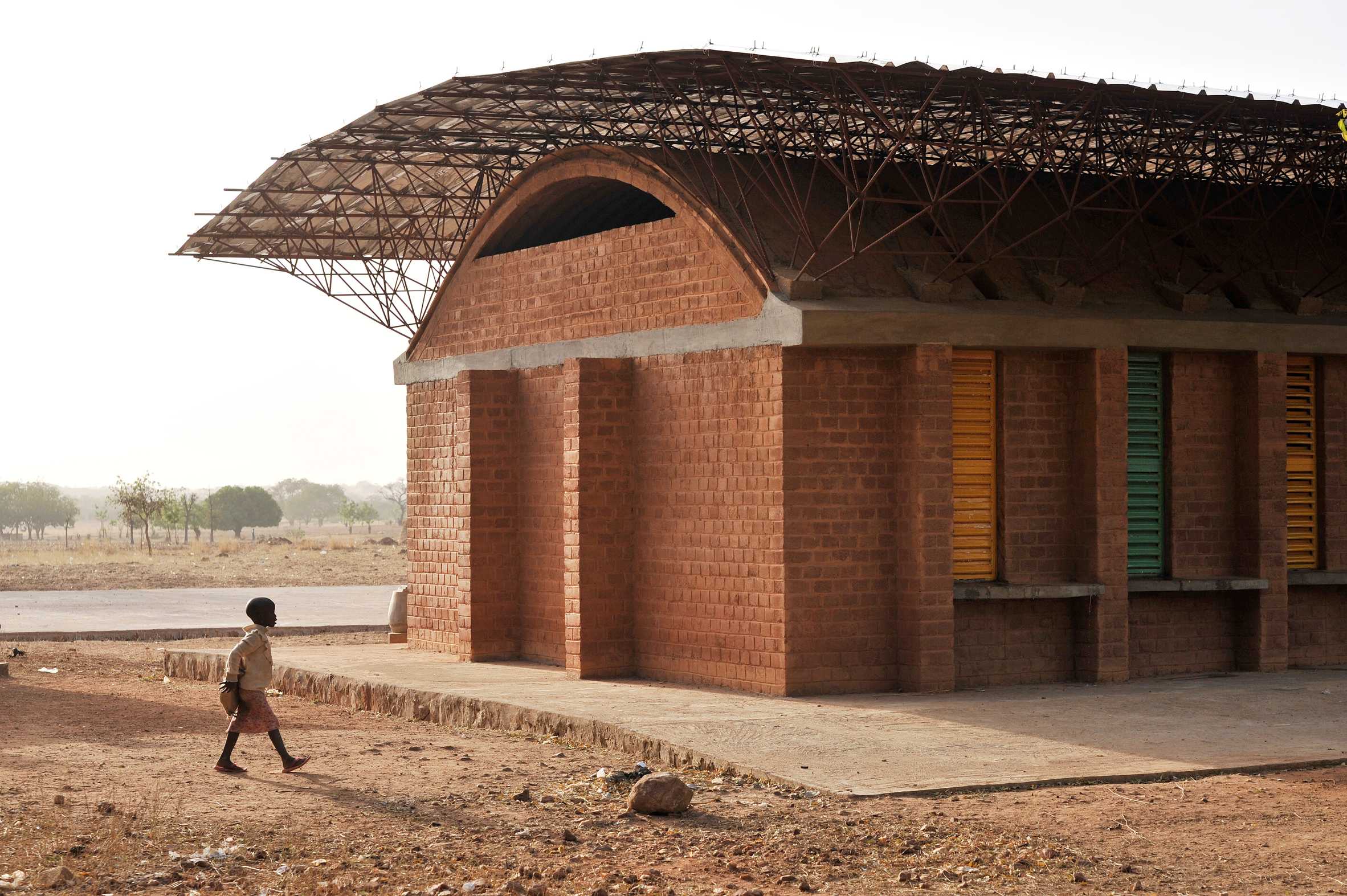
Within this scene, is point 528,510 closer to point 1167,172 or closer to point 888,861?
point 1167,172

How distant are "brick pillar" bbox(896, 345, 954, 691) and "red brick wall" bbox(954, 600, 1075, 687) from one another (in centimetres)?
47

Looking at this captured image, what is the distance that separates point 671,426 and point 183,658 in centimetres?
709

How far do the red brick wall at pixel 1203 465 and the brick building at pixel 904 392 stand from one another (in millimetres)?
38

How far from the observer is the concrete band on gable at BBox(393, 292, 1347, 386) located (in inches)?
536

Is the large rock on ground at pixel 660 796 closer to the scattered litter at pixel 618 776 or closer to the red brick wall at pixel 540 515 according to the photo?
the scattered litter at pixel 618 776

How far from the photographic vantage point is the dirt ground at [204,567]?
39.1 meters

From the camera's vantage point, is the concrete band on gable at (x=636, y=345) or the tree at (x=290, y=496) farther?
the tree at (x=290, y=496)

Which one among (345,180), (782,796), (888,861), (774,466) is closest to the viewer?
(888,861)

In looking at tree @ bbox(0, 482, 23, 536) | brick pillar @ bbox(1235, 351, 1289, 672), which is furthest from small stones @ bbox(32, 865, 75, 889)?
tree @ bbox(0, 482, 23, 536)

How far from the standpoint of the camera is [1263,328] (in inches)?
607

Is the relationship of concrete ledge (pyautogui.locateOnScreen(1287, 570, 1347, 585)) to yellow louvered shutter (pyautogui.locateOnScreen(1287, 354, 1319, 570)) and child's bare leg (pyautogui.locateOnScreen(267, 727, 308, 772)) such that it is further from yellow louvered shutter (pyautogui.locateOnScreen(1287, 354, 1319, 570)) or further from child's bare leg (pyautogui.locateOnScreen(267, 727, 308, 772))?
child's bare leg (pyautogui.locateOnScreen(267, 727, 308, 772))

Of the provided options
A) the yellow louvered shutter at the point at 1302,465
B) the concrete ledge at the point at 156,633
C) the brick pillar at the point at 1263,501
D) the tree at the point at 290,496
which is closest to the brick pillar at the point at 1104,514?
the brick pillar at the point at 1263,501

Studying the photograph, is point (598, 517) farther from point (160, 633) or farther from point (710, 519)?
point (160, 633)

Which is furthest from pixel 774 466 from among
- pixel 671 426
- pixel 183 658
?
pixel 183 658
